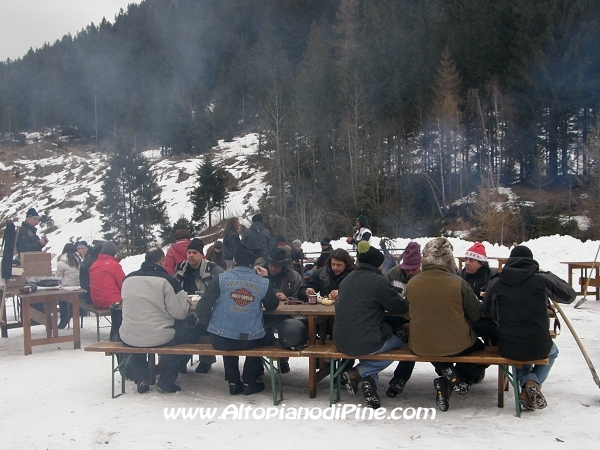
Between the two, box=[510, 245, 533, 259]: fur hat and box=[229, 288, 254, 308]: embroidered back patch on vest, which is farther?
box=[229, 288, 254, 308]: embroidered back patch on vest

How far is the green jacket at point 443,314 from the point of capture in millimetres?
4715

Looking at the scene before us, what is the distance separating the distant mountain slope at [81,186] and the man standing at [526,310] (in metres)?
29.2

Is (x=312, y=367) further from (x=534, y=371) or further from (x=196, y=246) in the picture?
(x=196, y=246)

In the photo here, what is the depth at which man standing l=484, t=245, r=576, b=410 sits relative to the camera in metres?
4.57

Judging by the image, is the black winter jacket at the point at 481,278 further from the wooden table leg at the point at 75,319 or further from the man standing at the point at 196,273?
the wooden table leg at the point at 75,319

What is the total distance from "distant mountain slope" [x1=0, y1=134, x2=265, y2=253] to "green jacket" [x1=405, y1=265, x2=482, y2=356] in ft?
95.1

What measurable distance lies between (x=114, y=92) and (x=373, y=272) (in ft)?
230

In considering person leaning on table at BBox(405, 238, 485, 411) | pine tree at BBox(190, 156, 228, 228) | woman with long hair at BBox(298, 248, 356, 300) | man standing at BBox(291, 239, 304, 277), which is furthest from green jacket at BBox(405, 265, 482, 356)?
pine tree at BBox(190, 156, 228, 228)

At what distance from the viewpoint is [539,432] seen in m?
4.21

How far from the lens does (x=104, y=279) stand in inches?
299

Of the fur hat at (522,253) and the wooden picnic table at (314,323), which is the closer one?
the fur hat at (522,253)

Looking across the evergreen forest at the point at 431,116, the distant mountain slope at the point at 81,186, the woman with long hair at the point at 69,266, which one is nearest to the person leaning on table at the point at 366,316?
the woman with long hair at the point at 69,266

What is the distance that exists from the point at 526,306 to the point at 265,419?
231cm

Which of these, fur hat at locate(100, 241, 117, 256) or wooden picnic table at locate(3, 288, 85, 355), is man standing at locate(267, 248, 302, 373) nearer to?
fur hat at locate(100, 241, 117, 256)
